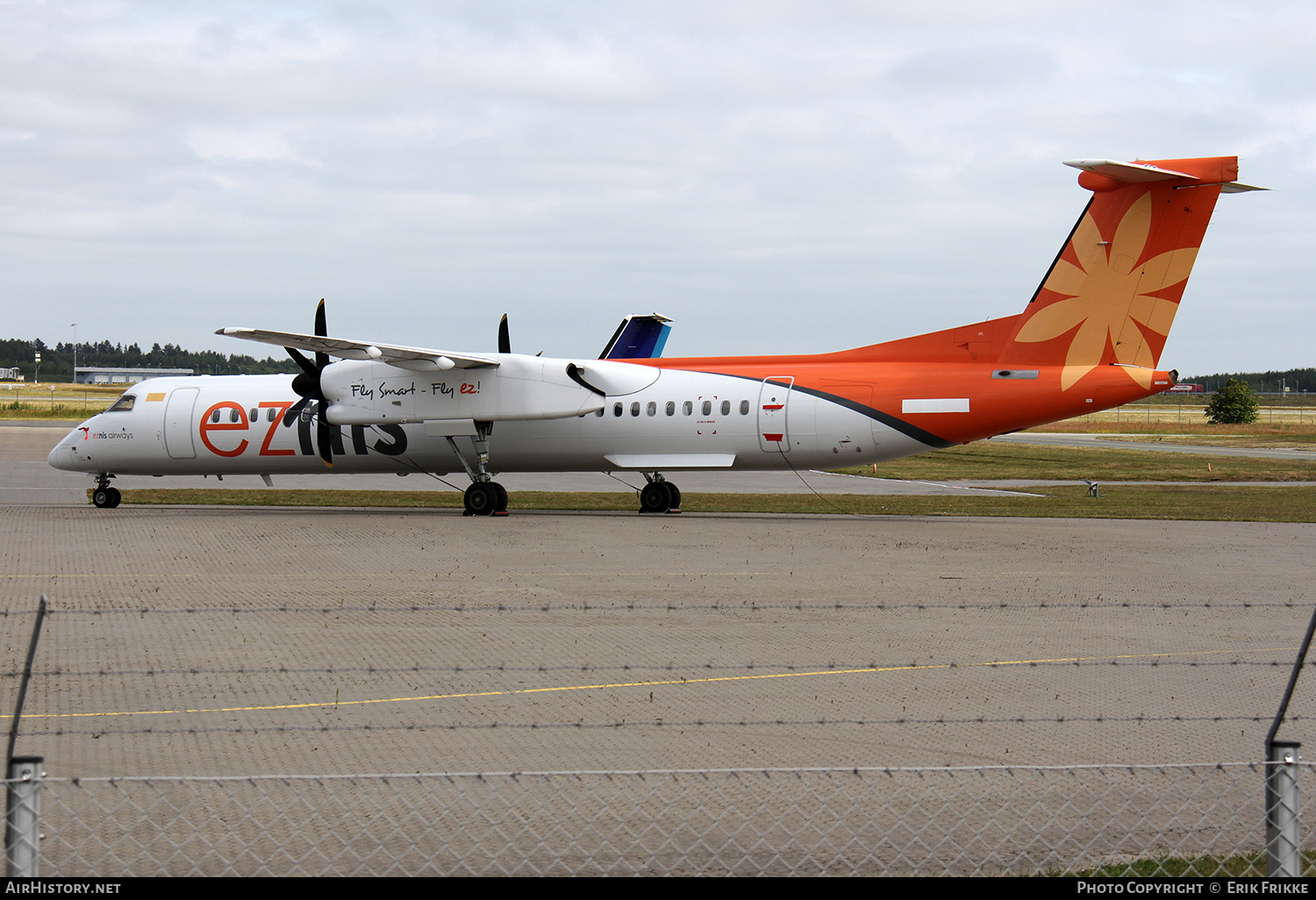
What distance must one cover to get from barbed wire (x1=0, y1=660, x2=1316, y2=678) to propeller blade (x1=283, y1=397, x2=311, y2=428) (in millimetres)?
17557

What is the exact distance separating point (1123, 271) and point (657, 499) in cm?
1085

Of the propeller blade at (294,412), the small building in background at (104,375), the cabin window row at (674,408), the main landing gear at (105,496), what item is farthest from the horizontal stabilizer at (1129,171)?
the small building in background at (104,375)

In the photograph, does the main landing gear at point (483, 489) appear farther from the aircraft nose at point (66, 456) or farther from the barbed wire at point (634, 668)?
the barbed wire at point (634, 668)

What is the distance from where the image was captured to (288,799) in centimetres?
662

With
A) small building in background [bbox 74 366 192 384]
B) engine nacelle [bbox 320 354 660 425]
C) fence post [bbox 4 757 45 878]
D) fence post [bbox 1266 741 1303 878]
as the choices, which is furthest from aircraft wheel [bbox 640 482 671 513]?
small building in background [bbox 74 366 192 384]

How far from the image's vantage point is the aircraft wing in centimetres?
2389

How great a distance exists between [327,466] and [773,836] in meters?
22.7

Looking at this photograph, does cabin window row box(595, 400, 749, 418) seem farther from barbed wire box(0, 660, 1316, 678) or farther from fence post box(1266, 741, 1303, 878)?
fence post box(1266, 741, 1303, 878)

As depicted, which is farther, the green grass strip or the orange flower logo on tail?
the green grass strip

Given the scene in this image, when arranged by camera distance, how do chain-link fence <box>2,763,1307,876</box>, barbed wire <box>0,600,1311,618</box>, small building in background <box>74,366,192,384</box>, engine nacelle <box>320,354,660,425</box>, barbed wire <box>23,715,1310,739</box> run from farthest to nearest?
small building in background <box>74,366,192,384</box> → engine nacelle <box>320,354,660,425</box> → barbed wire <box>0,600,1311,618</box> → barbed wire <box>23,715,1310,739</box> → chain-link fence <box>2,763,1307,876</box>

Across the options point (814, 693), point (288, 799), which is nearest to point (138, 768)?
point (288, 799)

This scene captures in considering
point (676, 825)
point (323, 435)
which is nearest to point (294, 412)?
point (323, 435)

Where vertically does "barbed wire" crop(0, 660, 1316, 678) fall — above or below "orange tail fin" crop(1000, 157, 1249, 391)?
below

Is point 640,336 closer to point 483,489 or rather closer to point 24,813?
point 483,489
